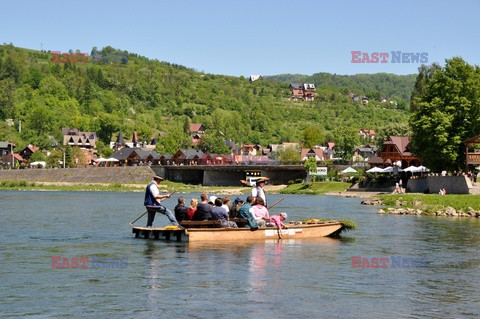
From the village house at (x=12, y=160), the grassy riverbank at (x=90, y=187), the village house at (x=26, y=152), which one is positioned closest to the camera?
the grassy riverbank at (x=90, y=187)

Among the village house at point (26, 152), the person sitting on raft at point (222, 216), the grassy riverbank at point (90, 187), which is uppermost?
the village house at point (26, 152)

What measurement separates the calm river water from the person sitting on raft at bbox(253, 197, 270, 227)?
1.42 m

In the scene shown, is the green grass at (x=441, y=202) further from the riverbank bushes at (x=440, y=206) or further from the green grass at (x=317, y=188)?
the green grass at (x=317, y=188)

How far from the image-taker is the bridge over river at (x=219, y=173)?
142 meters

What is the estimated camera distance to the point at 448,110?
2948 inches

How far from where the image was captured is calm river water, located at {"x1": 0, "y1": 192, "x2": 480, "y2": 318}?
63.3 ft

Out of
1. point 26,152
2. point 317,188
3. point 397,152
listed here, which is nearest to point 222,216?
point 317,188

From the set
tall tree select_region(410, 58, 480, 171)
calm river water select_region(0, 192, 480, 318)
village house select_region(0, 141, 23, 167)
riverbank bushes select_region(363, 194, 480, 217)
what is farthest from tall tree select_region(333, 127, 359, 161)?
calm river water select_region(0, 192, 480, 318)

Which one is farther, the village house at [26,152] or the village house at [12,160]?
the village house at [26,152]

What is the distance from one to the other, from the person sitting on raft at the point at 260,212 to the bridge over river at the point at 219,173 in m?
103

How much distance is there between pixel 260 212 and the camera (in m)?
34.2

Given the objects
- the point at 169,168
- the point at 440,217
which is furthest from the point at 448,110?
the point at 169,168

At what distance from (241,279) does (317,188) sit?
296ft

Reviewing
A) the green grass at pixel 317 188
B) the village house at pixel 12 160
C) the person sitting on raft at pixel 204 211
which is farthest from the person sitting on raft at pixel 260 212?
the village house at pixel 12 160
